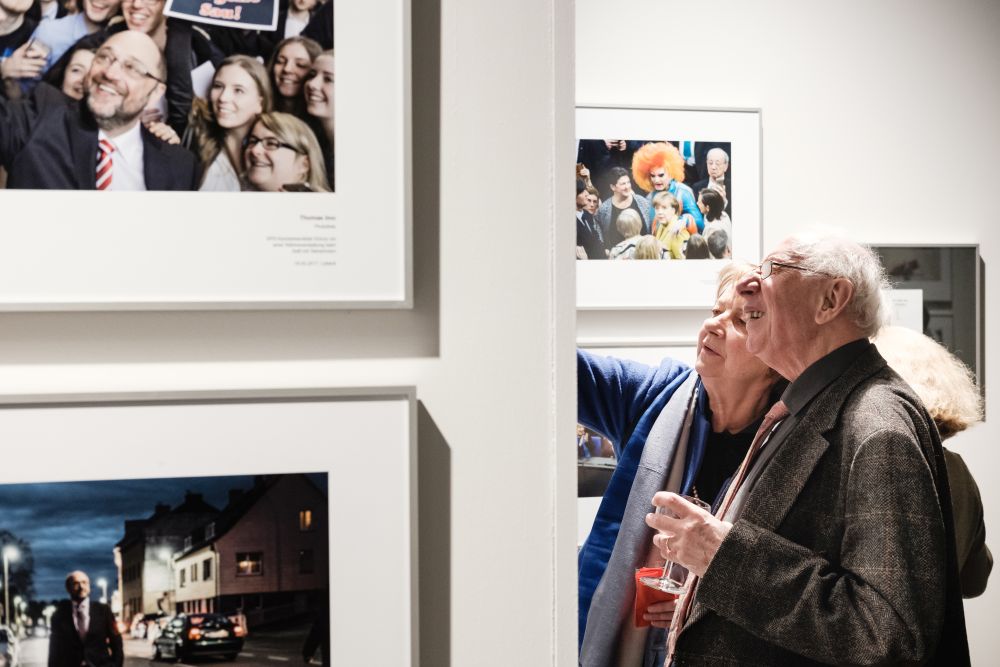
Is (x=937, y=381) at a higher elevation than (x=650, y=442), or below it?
higher

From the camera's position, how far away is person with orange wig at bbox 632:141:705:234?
225 centimetres

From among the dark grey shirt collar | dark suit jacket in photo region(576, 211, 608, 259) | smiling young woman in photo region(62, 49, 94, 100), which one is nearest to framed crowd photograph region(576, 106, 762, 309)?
dark suit jacket in photo region(576, 211, 608, 259)

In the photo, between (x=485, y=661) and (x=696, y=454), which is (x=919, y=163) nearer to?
(x=696, y=454)

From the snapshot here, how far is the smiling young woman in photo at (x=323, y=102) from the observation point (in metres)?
0.80

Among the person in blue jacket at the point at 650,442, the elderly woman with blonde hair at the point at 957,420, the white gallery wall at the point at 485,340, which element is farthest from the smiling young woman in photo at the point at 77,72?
the elderly woman with blonde hair at the point at 957,420

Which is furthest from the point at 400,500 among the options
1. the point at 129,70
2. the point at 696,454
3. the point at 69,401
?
the point at 696,454

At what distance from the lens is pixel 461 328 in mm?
863

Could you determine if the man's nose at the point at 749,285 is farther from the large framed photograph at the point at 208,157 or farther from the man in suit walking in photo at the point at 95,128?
the man in suit walking in photo at the point at 95,128

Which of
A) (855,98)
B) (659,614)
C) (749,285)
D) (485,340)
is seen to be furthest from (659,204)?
(485,340)

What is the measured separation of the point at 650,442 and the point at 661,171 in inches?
30.2

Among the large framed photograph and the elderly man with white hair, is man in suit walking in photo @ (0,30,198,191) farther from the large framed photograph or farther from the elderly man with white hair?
the elderly man with white hair

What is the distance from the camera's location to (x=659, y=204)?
2.27 metres

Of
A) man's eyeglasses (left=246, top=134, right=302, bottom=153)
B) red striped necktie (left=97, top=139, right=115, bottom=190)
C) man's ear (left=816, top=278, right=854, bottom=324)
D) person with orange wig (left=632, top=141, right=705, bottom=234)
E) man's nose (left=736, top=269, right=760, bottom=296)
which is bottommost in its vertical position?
man's ear (left=816, top=278, right=854, bottom=324)

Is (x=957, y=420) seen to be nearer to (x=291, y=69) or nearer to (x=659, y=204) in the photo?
(x=659, y=204)
